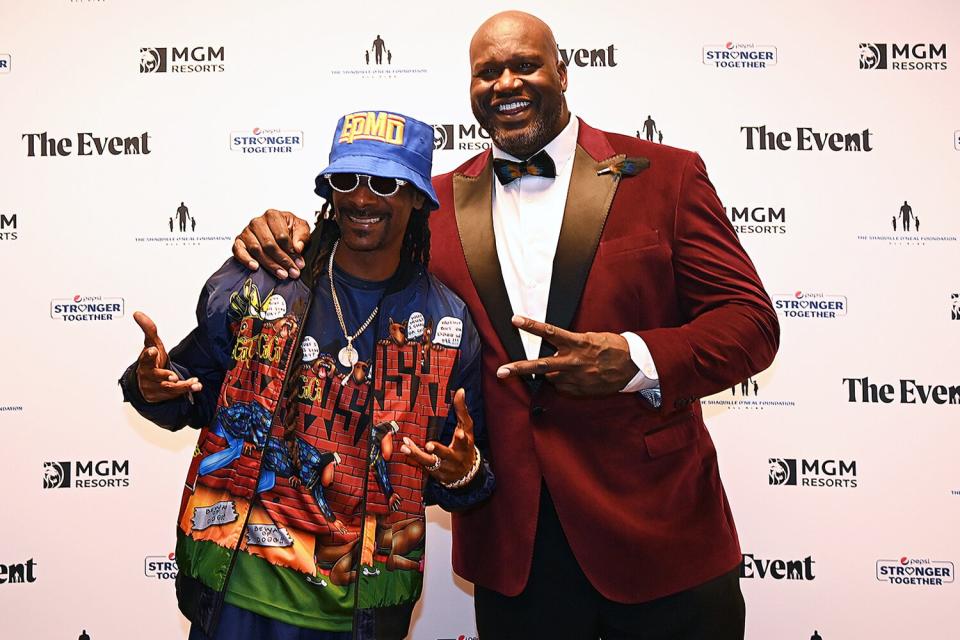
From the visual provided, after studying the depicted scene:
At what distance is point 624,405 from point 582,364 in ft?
0.94

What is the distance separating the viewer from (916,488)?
2902 millimetres

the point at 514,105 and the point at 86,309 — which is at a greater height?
the point at 514,105

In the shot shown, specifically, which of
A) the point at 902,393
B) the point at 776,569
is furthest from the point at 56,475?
the point at 902,393

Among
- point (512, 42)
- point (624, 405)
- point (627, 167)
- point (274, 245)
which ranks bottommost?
point (624, 405)

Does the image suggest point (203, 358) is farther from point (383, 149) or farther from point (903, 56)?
point (903, 56)

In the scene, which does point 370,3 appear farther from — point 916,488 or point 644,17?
point 916,488

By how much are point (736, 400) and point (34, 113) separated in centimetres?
288

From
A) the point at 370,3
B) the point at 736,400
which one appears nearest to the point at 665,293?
the point at 736,400

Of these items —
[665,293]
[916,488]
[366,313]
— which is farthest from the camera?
[916,488]

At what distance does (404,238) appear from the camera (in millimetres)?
1883

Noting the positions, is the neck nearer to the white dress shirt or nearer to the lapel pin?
the white dress shirt

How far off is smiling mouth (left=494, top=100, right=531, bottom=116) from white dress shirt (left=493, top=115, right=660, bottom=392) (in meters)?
0.12

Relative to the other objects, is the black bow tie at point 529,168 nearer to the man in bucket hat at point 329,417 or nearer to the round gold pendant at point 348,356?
the man in bucket hat at point 329,417

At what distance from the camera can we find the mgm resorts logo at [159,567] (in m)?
2.96
